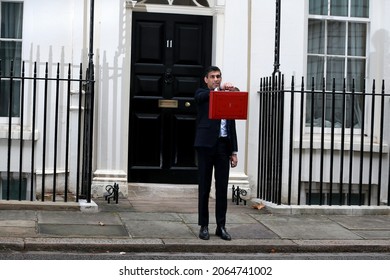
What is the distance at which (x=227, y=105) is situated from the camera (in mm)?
7367

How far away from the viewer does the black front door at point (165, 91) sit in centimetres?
1065

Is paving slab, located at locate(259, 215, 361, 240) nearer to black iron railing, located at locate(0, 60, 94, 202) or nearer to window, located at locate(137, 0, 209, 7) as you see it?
black iron railing, located at locate(0, 60, 94, 202)

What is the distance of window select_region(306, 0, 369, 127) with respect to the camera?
10.9m

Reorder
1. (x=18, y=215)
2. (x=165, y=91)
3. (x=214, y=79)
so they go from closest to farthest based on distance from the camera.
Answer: (x=214, y=79) < (x=18, y=215) < (x=165, y=91)

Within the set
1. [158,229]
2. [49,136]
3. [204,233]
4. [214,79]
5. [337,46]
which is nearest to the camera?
[214,79]

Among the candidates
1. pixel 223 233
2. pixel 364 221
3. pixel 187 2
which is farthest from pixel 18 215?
pixel 364 221

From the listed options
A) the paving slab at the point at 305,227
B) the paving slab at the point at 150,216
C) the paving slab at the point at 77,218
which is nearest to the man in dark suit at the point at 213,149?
the paving slab at the point at 305,227

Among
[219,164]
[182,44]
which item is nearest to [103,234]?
[219,164]

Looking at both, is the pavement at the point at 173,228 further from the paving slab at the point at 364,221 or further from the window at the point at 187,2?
the window at the point at 187,2

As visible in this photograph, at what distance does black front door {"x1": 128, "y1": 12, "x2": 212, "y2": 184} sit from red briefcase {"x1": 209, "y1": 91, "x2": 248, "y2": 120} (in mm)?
3298

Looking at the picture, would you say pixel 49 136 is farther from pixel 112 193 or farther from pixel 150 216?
pixel 150 216

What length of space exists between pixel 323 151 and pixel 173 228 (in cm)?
286

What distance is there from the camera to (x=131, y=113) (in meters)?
10.6

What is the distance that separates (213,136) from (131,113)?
3259 mm
